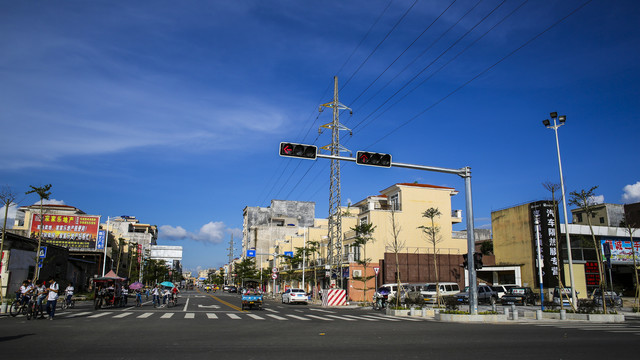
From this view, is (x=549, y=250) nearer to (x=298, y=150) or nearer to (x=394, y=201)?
(x=394, y=201)

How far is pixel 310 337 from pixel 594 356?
715cm

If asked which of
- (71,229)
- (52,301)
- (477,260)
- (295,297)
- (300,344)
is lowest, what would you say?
(295,297)

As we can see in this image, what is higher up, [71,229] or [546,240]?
[71,229]

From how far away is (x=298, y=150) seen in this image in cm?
1634

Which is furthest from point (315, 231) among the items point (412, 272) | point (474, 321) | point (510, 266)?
point (474, 321)

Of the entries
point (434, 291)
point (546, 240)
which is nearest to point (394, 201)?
point (546, 240)

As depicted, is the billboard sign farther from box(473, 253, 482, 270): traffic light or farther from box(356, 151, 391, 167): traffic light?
box(356, 151, 391, 167): traffic light

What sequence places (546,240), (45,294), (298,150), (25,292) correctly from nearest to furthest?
(298,150), (45,294), (25,292), (546,240)

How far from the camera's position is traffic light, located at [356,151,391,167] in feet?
56.7

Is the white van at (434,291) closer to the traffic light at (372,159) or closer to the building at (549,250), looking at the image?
the building at (549,250)

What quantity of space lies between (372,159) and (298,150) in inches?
121

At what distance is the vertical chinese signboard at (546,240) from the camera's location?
4272cm

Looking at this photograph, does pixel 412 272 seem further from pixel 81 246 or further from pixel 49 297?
pixel 81 246

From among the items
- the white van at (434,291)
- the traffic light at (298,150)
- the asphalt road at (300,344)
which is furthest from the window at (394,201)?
the asphalt road at (300,344)
